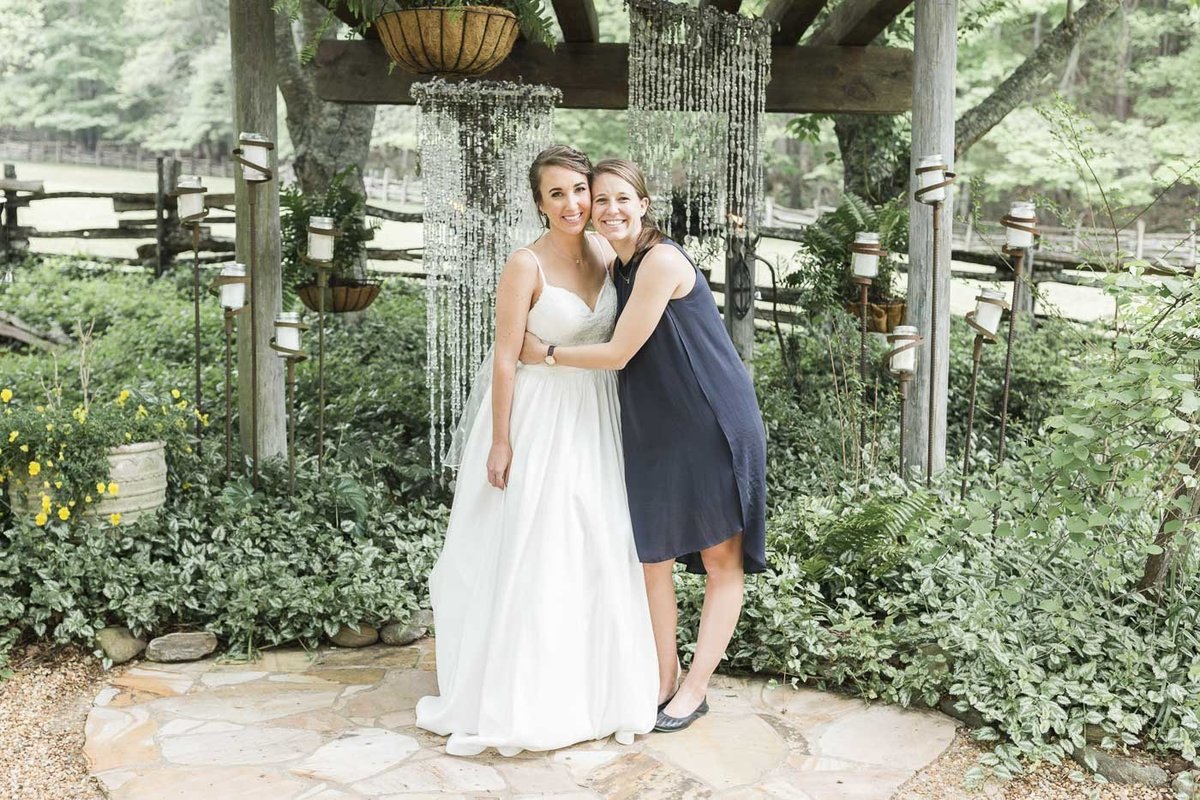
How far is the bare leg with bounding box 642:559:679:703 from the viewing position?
11.0ft

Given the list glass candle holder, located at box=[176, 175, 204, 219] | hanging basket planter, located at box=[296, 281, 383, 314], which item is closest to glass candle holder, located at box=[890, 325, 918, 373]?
glass candle holder, located at box=[176, 175, 204, 219]

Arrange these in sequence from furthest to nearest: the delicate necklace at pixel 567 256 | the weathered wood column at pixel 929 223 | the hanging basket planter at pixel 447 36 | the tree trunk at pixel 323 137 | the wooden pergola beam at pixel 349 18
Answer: the tree trunk at pixel 323 137
the wooden pergola beam at pixel 349 18
the weathered wood column at pixel 929 223
the hanging basket planter at pixel 447 36
the delicate necklace at pixel 567 256

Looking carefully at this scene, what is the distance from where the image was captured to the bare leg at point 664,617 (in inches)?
132

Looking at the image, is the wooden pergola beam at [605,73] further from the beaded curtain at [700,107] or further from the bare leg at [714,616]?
the bare leg at [714,616]

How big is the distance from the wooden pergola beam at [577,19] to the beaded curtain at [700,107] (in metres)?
0.22

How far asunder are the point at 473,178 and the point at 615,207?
2.31m

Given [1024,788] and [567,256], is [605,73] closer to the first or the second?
[567,256]

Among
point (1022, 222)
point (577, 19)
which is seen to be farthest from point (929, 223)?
point (577, 19)

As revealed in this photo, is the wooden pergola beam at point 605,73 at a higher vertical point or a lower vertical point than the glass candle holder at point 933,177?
higher

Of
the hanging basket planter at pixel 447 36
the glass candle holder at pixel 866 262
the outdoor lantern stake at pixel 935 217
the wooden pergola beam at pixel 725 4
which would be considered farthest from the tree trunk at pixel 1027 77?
→ the hanging basket planter at pixel 447 36

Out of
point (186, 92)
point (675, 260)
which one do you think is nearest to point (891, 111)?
point (675, 260)

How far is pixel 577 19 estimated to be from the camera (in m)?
5.40

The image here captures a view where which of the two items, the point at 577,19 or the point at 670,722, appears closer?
the point at 670,722

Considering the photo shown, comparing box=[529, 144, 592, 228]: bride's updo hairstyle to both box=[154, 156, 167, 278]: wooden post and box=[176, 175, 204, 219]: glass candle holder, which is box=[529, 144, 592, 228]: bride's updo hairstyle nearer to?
box=[176, 175, 204, 219]: glass candle holder
